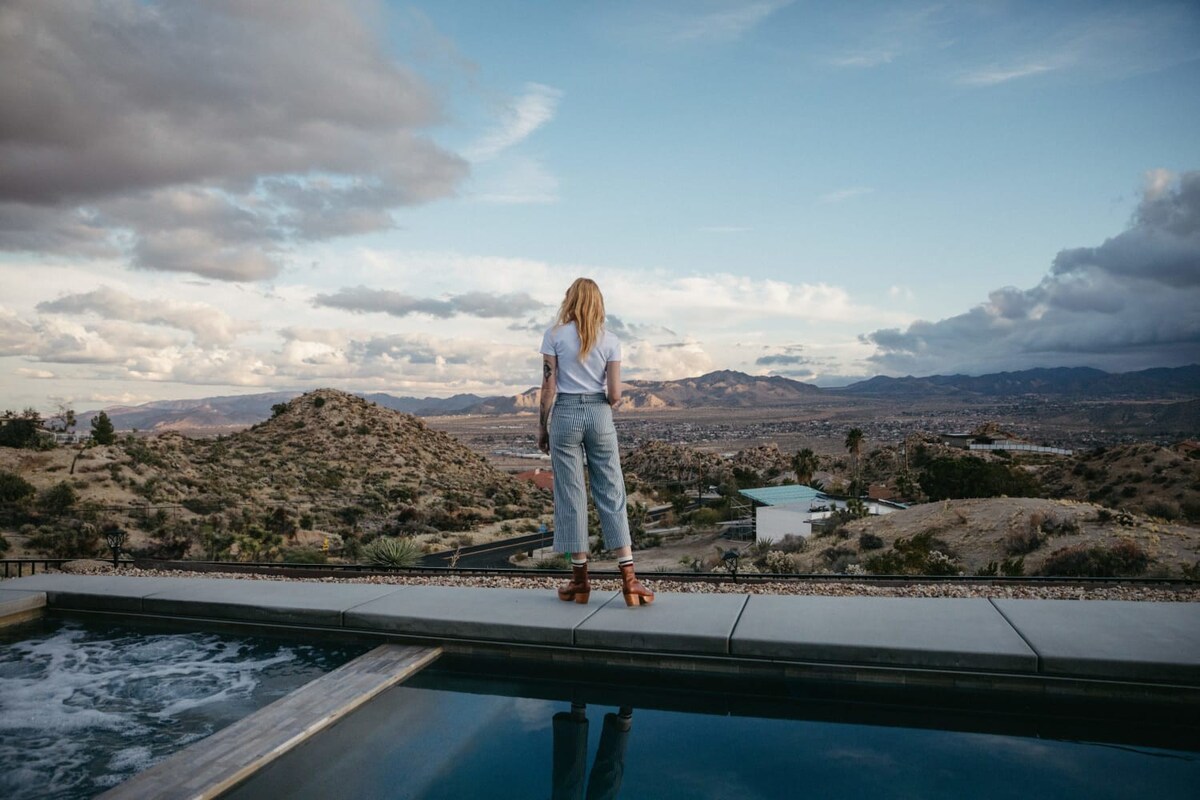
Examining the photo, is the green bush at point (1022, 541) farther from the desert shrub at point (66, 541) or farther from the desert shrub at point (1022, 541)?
the desert shrub at point (66, 541)

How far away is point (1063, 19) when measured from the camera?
507 inches

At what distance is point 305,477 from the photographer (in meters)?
43.2

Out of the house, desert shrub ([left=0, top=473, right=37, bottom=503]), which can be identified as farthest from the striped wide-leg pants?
desert shrub ([left=0, top=473, right=37, bottom=503])

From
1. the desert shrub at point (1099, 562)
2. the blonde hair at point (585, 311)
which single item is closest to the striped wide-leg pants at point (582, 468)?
the blonde hair at point (585, 311)

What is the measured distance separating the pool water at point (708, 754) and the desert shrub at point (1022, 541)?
1528 centimetres

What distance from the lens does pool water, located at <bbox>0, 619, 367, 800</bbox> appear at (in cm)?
353

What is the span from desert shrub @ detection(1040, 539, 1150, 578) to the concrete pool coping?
7519 mm

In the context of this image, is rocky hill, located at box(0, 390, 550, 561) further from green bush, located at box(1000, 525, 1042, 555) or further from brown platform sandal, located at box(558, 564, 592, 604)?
brown platform sandal, located at box(558, 564, 592, 604)

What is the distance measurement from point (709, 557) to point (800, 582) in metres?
22.4

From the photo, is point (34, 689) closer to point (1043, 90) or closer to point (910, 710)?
point (910, 710)

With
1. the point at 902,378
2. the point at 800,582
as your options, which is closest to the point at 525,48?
the point at 800,582

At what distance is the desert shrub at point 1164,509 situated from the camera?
91.6 ft

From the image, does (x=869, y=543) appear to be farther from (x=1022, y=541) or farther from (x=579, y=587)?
(x=579, y=587)

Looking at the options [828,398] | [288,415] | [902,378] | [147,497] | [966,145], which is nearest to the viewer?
[966,145]
